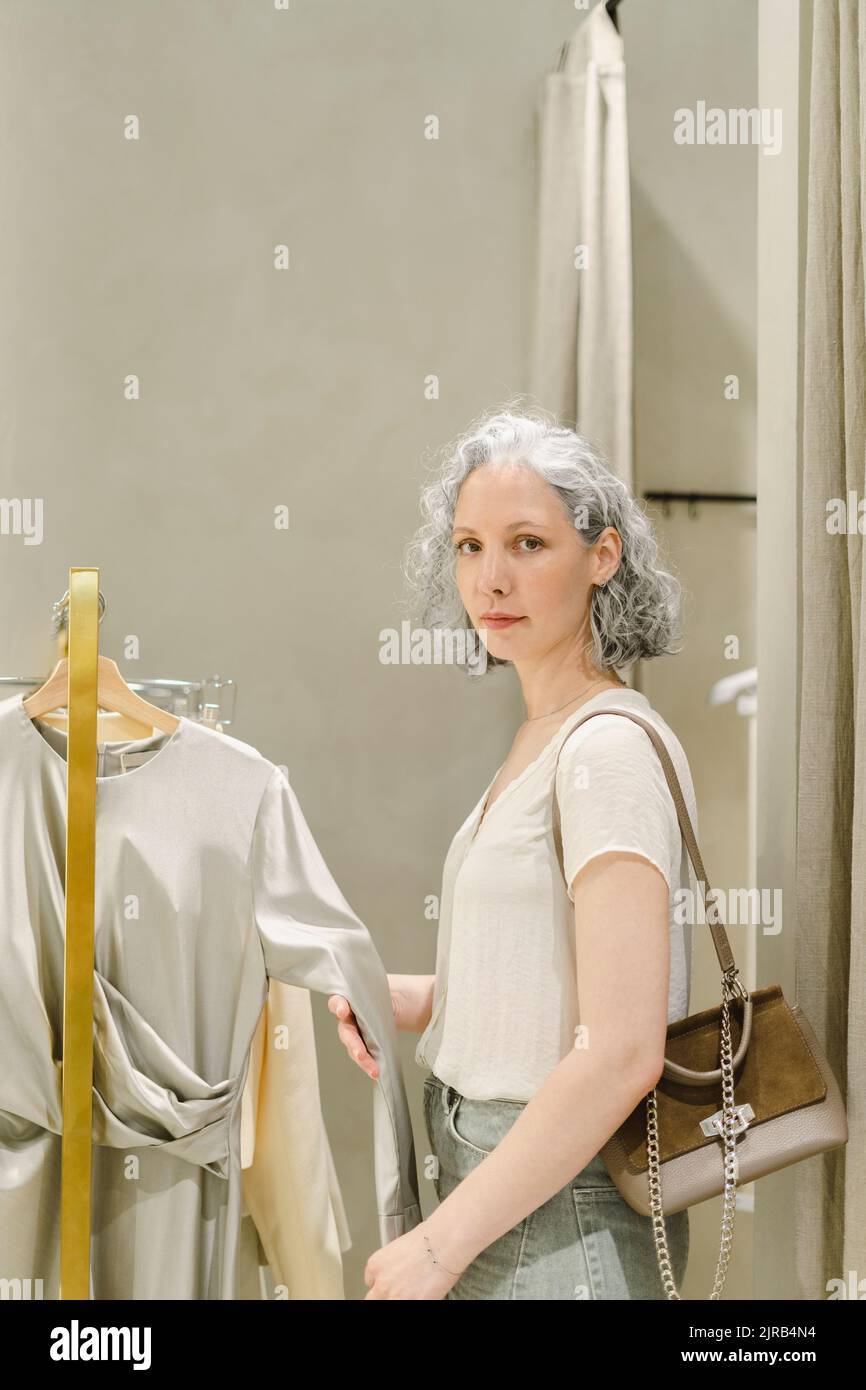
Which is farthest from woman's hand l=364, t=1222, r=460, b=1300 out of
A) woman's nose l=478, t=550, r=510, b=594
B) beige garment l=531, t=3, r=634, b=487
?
beige garment l=531, t=3, r=634, b=487

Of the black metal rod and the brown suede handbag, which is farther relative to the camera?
the black metal rod

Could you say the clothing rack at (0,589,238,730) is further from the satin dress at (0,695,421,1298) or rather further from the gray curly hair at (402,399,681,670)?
the gray curly hair at (402,399,681,670)

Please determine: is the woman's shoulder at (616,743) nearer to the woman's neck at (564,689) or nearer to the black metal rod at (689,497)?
the woman's neck at (564,689)

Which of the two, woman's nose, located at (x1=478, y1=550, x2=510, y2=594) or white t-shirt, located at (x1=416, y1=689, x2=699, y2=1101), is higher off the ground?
woman's nose, located at (x1=478, y1=550, x2=510, y2=594)

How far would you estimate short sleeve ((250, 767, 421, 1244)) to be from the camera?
127 centimetres

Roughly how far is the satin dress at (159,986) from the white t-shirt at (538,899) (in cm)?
16

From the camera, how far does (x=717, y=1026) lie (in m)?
1.15

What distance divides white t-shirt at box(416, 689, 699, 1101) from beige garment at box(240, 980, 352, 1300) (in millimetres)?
240

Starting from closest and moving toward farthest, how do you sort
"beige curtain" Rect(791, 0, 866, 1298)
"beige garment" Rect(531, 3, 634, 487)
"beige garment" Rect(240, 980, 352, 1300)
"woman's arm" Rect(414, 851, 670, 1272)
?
"woman's arm" Rect(414, 851, 670, 1272)
"beige curtain" Rect(791, 0, 866, 1298)
"beige garment" Rect(240, 980, 352, 1300)
"beige garment" Rect(531, 3, 634, 487)

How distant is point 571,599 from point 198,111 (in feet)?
4.17

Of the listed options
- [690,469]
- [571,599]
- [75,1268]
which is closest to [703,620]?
[690,469]

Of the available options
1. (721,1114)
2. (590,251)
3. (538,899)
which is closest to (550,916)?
(538,899)

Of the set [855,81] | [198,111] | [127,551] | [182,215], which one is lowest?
[127,551]
